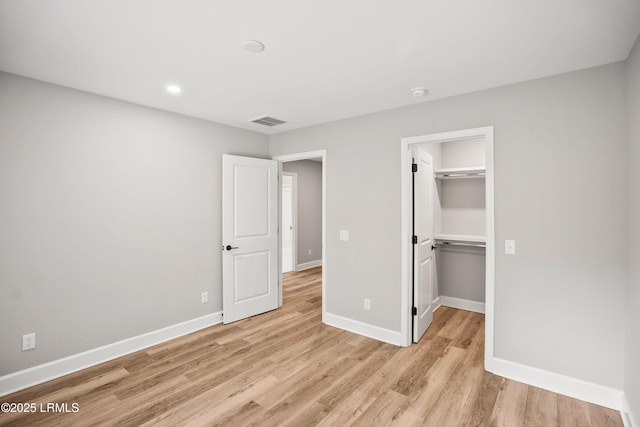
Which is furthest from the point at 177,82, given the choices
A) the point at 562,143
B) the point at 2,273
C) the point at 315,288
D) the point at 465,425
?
the point at 315,288

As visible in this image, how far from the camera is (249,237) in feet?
13.4

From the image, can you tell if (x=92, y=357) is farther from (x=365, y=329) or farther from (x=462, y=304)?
(x=462, y=304)

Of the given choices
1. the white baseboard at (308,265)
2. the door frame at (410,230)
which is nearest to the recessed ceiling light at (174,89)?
the door frame at (410,230)

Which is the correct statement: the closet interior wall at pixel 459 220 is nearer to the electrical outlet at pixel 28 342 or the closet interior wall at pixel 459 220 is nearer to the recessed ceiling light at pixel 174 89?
the recessed ceiling light at pixel 174 89

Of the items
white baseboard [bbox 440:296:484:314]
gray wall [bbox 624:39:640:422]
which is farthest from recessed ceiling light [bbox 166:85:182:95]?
white baseboard [bbox 440:296:484:314]

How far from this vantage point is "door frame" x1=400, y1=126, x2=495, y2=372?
2.71m

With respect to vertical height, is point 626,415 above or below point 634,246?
below

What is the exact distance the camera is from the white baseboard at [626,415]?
6.37 ft

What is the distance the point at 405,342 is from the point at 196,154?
10.5 ft

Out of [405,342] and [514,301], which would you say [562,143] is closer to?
[514,301]

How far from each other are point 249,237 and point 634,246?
11.9 feet

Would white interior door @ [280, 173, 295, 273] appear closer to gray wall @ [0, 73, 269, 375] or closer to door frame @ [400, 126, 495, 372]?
gray wall @ [0, 73, 269, 375]

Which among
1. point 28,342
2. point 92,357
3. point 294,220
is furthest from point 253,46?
point 294,220

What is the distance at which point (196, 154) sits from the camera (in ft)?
12.1
